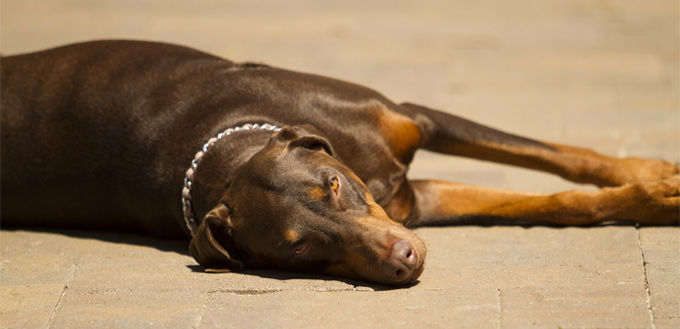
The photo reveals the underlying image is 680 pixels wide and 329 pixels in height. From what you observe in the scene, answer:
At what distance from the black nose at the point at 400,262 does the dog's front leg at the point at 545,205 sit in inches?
46.6

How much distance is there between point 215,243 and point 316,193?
56 centimetres

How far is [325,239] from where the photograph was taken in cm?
405

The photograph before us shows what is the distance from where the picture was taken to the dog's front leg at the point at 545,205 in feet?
15.4

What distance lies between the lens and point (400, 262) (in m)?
3.88

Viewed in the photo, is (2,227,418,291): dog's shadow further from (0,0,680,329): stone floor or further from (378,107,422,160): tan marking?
(378,107,422,160): tan marking

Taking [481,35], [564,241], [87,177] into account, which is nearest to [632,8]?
[481,35]

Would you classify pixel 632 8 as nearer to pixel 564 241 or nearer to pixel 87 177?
pixel 564 241

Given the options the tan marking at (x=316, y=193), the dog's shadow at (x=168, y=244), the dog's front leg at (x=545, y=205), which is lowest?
the dog's shadow at (x=168, y=244)

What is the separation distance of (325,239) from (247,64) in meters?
1.56

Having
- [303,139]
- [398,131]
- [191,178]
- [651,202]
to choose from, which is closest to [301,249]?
[303,139]

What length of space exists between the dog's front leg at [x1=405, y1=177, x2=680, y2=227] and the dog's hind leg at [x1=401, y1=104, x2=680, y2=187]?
22 centimetres

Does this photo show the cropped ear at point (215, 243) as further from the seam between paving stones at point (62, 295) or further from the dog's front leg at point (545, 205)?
the dog's front leg at point (545, 205)

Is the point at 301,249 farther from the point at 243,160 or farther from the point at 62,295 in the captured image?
the point at 62,295

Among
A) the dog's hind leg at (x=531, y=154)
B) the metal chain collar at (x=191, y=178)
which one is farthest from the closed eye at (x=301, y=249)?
the dog's hind leg at (x=531, y=154)
